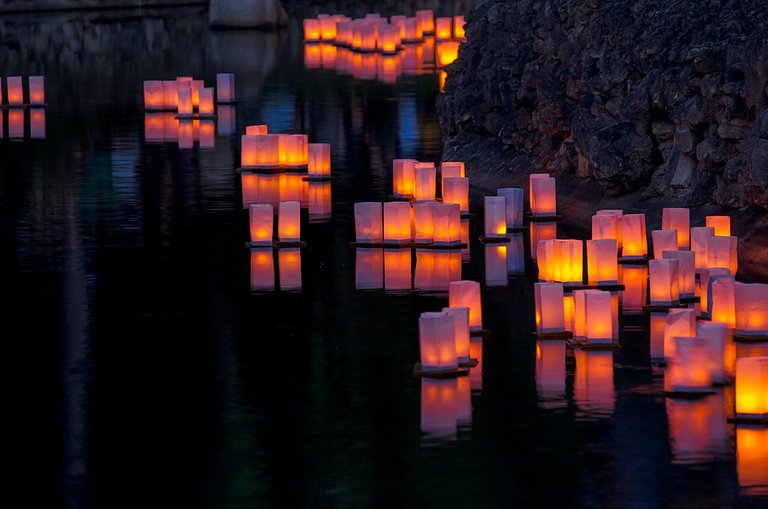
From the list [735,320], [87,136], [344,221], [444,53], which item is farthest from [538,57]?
[444,53]

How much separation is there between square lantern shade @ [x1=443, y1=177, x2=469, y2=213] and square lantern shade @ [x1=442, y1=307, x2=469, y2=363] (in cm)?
493

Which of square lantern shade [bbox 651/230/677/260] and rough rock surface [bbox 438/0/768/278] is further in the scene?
rough rock surface [bbox 438/0/768/278]

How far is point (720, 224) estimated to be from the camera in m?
11.9

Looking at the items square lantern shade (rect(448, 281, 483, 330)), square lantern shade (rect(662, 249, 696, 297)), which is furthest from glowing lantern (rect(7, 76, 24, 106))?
square lantern shade (rect(448, 281, 483, 330))

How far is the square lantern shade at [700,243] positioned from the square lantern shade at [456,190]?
118 inches

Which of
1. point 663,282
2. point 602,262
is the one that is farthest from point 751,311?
point 602,262

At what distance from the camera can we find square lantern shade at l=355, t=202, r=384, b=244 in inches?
509

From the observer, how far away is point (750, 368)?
314 inches

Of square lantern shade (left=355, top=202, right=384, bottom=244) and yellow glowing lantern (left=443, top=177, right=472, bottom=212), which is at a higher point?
yellow glowing lantern (left=443, top=177, right=472, bottom=212)

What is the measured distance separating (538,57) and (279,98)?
Result: 7956 mm

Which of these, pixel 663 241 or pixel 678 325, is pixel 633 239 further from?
pixel 678 325

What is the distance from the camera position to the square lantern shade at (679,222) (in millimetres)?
12273

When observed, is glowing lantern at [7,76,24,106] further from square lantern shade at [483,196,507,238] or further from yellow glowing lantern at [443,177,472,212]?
square lantern shade at [483,196,507,238]

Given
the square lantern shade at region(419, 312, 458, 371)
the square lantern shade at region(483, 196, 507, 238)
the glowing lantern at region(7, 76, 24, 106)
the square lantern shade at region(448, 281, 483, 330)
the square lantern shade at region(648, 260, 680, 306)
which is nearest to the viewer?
the square lantern shade at region(419, 312, 458, 371)
